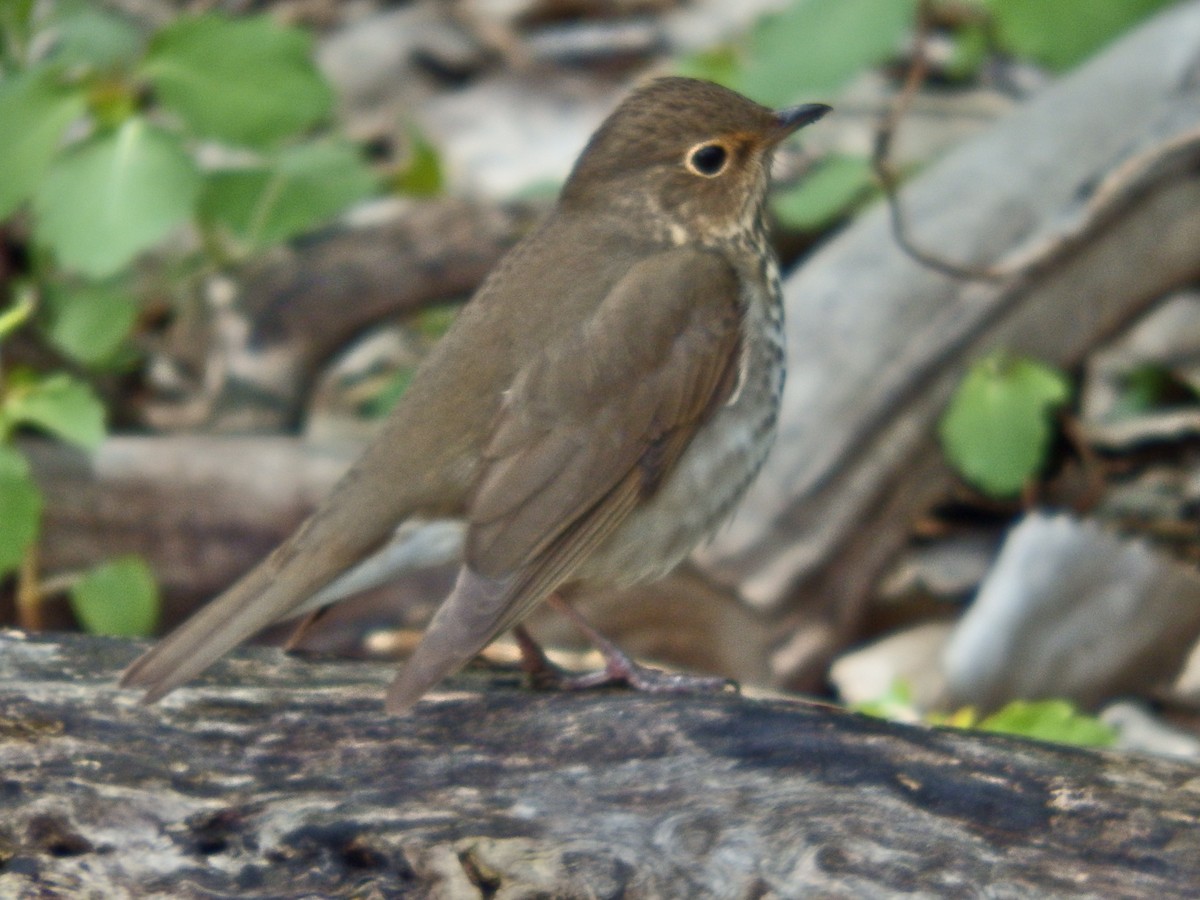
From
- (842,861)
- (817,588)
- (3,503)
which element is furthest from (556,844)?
(817,588)

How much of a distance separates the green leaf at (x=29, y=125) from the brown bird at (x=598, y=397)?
127 centimetres

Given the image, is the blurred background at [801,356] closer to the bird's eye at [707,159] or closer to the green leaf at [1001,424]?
the green leaf at [1001,424]

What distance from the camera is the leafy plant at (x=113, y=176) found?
3775 millimetres

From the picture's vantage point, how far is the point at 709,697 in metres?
2.58

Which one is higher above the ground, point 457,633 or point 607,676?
point 457,633

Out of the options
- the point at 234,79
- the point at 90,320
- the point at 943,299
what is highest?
the point at 234,79

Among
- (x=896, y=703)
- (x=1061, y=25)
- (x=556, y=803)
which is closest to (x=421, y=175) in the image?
(x=1061, y=25)

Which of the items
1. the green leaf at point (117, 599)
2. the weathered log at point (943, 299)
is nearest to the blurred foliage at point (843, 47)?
the weathered log at point (943, 299)

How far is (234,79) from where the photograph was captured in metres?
4.08

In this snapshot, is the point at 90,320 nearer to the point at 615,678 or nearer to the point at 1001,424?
the point at 615,678

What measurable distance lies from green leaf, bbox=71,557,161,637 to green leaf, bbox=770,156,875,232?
1.99 m

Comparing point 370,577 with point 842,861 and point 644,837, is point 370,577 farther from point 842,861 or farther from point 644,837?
point 842,861

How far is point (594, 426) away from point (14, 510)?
1242 mm

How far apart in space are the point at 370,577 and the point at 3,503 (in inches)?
38.9
